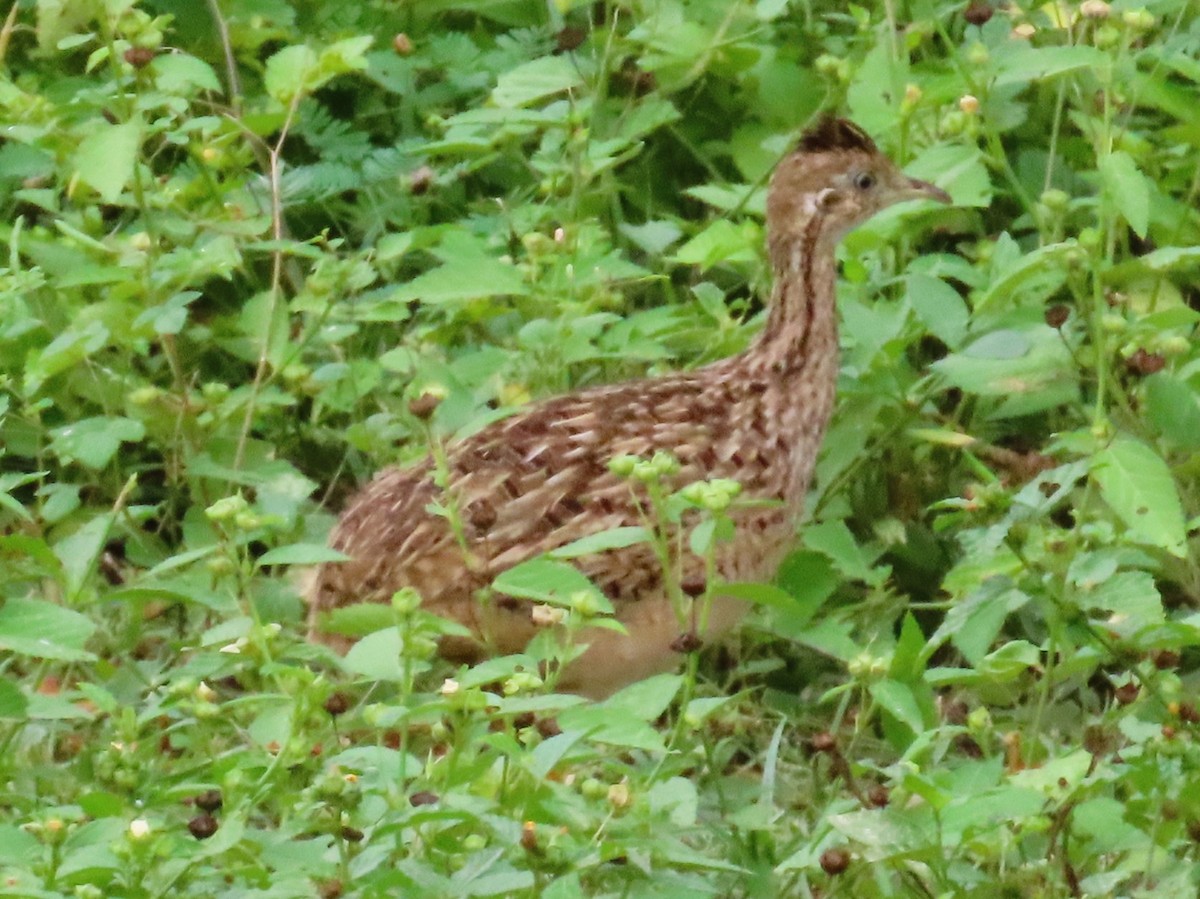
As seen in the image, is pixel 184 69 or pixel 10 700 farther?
pixel 184 69

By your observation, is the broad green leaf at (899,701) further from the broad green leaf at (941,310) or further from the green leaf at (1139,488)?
the broad green leaf at (941,310)

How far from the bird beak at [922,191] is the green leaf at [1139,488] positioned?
147cm

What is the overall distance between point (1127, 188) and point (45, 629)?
2.13 m

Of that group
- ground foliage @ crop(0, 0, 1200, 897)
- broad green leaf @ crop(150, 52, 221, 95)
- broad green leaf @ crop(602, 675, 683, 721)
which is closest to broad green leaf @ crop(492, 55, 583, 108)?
ground foliage @ crop(0, 0, 1200, 897)

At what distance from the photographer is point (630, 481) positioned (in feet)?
16.6

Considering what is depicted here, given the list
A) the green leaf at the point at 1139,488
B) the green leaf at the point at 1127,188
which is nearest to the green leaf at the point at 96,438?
the green leaf at the point at 1127,188

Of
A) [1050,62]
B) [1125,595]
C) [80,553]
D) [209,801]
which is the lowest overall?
[209,801]

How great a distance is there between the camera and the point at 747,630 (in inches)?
219

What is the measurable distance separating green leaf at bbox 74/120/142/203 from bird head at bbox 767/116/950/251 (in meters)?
1.38

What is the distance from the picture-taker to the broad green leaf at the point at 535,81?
6129 mm

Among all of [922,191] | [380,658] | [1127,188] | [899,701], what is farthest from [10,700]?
[922,191]

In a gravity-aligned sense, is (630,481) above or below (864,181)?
below

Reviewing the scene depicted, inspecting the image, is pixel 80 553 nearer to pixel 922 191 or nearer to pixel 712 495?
pixel 712 495

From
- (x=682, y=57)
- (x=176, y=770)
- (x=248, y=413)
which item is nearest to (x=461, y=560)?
(x=176, y=770)
